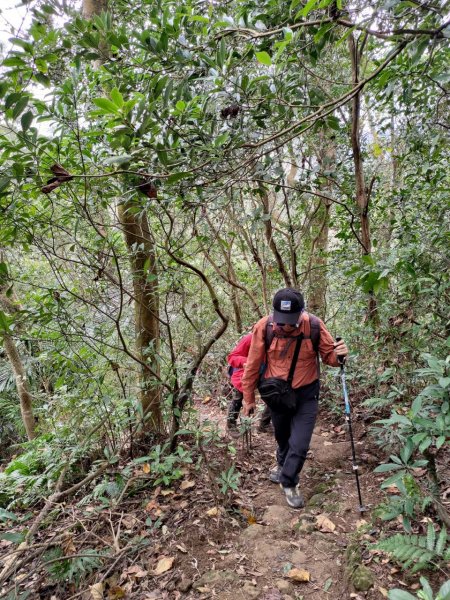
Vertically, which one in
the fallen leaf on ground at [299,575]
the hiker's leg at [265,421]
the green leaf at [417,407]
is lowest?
the fallen leaf on ground at [299,575]

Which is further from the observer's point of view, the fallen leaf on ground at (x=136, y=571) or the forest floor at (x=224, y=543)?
the fallen leaf on ground at (x=136, y=571)

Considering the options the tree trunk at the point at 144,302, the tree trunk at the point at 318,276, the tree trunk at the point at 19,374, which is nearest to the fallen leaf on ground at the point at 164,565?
the tree trunk at the point at 144,302

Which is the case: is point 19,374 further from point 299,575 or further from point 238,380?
point 299,575

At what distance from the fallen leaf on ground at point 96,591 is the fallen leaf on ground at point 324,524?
1.90m

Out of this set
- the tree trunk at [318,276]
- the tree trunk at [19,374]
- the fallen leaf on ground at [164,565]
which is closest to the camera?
the fallen leaf on ground at [164,565]

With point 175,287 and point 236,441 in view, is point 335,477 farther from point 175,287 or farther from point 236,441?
point 175,287

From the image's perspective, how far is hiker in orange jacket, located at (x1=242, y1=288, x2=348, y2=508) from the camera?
3.92m

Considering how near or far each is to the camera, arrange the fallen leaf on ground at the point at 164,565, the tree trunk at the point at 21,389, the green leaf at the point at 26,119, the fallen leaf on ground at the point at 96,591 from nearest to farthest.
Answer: the green leaf at the point at 26,119 < the fallen leaf on ground at the point at 96,591 < the fallen leaf on ground at the point at 164,565 < the tree trunk at the point at 21,389

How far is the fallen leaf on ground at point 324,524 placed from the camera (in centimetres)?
345

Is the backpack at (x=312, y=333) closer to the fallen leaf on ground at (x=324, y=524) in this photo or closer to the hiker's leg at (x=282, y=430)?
the hiker's leg at (x=282, y=430)

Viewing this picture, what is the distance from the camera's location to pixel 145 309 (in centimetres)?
472

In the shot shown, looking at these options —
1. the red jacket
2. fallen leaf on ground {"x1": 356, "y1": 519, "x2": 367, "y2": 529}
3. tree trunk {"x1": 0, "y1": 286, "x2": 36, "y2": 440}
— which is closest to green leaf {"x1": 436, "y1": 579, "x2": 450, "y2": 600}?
fallen leaf on ground {"x1": 356, "y1": 519, "x2": 367, "y2": 529}

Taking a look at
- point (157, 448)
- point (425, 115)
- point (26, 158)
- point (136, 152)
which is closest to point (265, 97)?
point (136, 152)

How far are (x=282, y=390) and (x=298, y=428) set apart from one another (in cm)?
44
